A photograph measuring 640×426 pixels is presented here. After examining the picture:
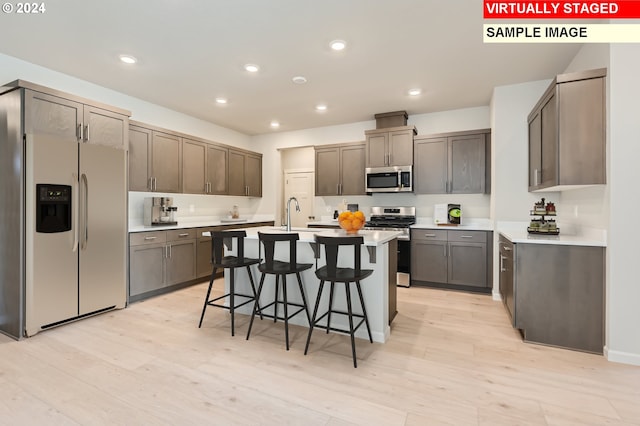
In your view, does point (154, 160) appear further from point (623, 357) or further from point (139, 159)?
point (623, 357)

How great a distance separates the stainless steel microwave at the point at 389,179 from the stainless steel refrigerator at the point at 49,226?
3577 mm

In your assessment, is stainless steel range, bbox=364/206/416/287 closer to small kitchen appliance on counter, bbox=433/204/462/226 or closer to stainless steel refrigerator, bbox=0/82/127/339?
small kitchen appliance on counter, bbox=433/204/462/226

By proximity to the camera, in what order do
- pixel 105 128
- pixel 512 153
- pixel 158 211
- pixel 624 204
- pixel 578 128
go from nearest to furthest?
pixel 624 204 < pixel 578 128 < pixel 105 128 < pixel 512 153 < pixel 158 211

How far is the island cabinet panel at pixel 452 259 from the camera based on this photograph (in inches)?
167

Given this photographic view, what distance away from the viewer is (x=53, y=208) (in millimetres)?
2979

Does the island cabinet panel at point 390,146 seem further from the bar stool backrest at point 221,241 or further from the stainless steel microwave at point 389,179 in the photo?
the bar stool backrest at point 221,241

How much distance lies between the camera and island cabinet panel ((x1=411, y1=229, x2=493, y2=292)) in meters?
4.25

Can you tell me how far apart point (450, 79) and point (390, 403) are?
3.55m

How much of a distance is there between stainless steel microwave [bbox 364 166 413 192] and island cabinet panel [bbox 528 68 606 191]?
84.9 inches

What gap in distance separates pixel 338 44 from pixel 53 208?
3.14 meters

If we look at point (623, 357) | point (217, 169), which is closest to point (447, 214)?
point (623, 357)

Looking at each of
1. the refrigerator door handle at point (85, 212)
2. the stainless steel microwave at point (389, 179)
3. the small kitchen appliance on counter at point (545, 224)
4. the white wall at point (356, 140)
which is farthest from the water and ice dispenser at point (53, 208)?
the small kitchen appliance on counter at point (545, 224)

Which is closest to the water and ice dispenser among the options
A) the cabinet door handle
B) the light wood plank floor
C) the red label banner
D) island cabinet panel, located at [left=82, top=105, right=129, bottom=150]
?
island cabinet panel, located at [left=82, top=105, right=129, bottom=150]

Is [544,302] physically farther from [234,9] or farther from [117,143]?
[117,143]
